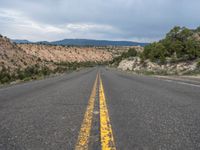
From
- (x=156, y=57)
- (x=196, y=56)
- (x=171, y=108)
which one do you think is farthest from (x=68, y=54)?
(x=171, y=108)

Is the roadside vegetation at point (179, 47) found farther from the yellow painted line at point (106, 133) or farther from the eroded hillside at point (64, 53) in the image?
the eroded hillside at point (64, 53)

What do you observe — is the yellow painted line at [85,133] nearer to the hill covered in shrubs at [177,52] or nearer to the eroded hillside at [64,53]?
the hill covered in shrubs at [177,52]

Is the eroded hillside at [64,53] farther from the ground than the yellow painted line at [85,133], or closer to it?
closer to it

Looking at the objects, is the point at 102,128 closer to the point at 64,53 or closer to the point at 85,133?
the point at 85,133

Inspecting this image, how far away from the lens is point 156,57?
63.2 metres

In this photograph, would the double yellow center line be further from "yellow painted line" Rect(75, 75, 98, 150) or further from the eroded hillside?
the eroded hillside

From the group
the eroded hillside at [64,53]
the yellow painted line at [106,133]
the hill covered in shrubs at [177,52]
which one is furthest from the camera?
the eroded hillside at [64,53]

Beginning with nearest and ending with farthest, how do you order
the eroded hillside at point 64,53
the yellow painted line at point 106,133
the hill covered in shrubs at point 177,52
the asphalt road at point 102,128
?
1. the yellow painted line at point 106,133
2. the asphalt road at point 102,128
3. the hill covered in shrubs at point 177,52
4. the eroded hillside at point 64,53

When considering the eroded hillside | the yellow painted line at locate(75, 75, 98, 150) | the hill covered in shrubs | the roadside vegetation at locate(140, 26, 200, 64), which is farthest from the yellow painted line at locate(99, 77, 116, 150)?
the eroded hillside

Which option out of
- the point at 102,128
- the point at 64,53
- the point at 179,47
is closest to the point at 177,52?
the point at 179,47

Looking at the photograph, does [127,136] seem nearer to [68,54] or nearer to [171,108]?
[171,108]

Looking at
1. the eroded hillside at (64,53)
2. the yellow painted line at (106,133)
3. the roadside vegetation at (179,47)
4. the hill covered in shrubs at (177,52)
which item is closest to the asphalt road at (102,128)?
the yellow painted line at (106,133)

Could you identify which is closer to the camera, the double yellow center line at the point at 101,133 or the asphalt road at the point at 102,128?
the double yellow center line at the point at 101,133

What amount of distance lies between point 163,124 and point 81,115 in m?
2.03
